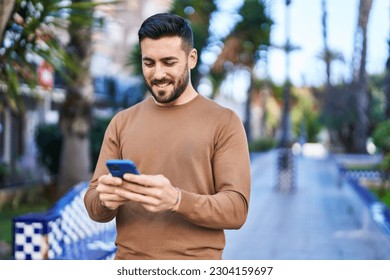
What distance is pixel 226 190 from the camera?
1.88 m

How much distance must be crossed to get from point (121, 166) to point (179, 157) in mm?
326

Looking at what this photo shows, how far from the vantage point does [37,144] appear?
13.5 meters

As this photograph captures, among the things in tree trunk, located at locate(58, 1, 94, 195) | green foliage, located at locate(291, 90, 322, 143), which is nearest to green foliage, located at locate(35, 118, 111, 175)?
tree trunk, located at locate(58, 1, 94, 195)

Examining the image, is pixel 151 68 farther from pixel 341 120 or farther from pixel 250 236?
pixel 341 120

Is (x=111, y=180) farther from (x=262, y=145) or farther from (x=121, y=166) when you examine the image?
(x=262, y=145)

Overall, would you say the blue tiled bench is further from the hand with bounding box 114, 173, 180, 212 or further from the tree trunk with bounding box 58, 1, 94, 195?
the tree trunk with bounding box 58, 1, 94, 195

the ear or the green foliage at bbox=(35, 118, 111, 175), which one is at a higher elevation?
the ear

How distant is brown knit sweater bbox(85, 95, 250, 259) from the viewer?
1.90 metres

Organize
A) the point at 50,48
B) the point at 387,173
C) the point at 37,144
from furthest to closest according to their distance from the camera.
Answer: the point at 37,144, the point at 387,173, the point at 50,48

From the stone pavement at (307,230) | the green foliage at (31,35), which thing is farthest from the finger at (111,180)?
the stone pavement at (307,230)

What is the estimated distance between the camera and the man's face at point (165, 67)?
6.24 feet

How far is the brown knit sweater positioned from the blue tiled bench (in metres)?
2.57

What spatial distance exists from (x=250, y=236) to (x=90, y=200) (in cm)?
720
